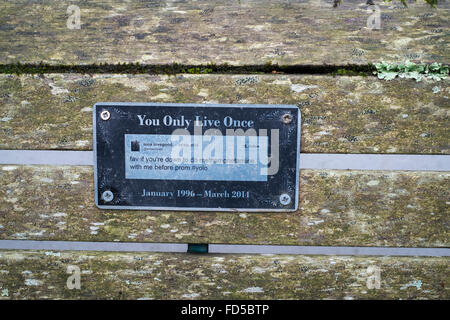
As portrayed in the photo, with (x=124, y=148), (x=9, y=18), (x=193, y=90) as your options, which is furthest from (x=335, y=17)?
(x=9, y=18)

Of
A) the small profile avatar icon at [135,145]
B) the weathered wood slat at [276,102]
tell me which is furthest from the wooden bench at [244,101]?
the small profile avatar icon at [135,145]

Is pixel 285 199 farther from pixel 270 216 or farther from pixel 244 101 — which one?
pixel 244 101

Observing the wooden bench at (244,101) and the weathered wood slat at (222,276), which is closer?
the wooden bench at (244,101)

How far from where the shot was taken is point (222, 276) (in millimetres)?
1569

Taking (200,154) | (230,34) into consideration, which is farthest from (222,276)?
(230,34)

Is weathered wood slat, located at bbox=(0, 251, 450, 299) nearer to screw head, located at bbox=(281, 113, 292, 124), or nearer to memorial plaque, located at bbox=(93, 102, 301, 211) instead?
memorial plaque, located at bbox=(93, 102, 301, 211)

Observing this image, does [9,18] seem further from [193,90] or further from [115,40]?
[193,90]

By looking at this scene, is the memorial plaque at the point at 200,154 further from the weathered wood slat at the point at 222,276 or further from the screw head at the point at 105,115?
the weathered wood slat at the point at 222,276

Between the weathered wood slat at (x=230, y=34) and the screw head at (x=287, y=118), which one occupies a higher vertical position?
the weathered wood slat at (x=230, y=34)

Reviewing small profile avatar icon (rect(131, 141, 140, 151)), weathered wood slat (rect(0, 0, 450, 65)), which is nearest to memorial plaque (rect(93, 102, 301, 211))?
small profile avatar icon (rect(131, 141, 140, 151))

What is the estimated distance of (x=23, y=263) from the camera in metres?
1.58

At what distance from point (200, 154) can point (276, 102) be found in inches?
17.2

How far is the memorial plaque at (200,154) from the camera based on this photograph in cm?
143

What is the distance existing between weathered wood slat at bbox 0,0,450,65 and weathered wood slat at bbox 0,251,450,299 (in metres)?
0.98
